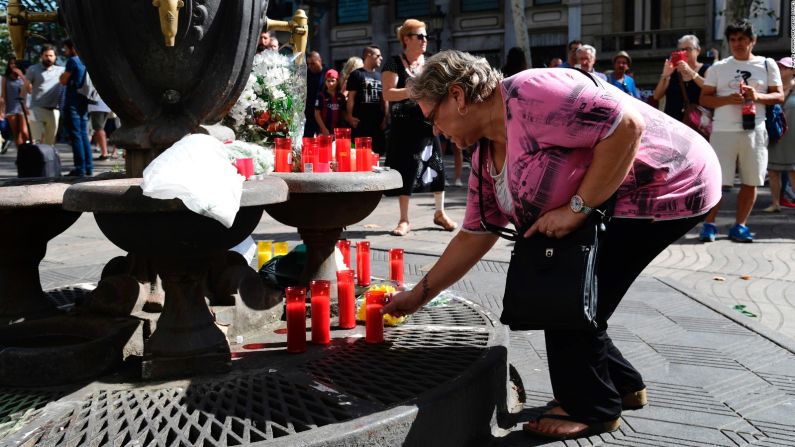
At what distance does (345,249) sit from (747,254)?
4.18 meters

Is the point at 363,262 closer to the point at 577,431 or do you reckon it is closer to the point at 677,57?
the point at 577,431

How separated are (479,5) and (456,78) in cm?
3048

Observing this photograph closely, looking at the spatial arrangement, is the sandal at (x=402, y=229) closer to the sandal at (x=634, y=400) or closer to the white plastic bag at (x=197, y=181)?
the sandal at (x=634, y=400)

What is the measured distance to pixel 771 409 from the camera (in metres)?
3.31

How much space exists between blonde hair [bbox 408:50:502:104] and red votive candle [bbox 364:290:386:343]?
953 mm

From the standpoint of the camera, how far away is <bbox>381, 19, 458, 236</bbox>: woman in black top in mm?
7551

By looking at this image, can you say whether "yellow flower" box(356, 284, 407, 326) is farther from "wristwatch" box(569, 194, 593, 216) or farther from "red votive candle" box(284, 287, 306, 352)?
"wristwatch" box(569, 194, 593, 216)

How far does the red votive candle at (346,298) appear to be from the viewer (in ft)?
12.5

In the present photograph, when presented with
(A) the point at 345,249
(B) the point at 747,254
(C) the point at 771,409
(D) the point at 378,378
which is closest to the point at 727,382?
(C) the point at 771,409

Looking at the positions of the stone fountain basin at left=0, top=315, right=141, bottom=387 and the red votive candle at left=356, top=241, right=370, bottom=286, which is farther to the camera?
the red votive candle at left=356, top=241, right=370, bottom=286

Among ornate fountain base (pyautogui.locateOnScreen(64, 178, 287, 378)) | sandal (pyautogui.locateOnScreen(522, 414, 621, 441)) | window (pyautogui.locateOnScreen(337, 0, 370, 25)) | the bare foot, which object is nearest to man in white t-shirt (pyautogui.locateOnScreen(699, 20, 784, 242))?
sandal (pyautogui.locateOnScreen(522, 414, 621, 441))

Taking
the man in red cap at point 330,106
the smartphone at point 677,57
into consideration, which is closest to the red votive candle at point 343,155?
the smartphone at point 677,57

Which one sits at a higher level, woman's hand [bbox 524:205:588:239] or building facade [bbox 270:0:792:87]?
building facade [bbox 270:0:792:87]

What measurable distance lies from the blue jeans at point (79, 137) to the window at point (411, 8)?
22371 mm
